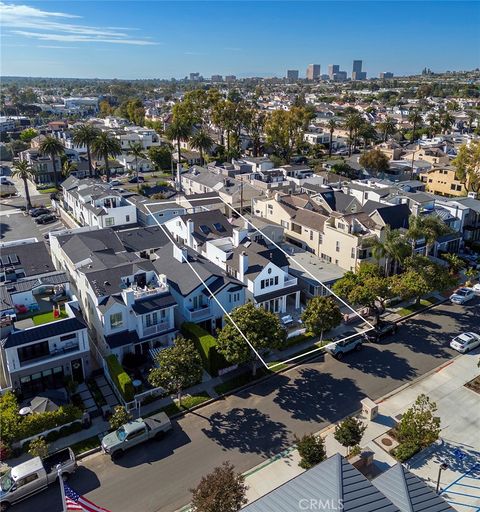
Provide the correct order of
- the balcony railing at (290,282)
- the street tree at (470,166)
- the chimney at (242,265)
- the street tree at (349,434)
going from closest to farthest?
1. the street tree at (349,434)
2. the chimney at (242,265)
3. the balcony railing at (290,282)
4. the street tree at (470,166)

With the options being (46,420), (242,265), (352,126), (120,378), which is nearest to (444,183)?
(352,126)

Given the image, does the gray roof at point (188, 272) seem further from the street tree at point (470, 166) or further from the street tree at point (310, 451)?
the street tree at point (470, 166)

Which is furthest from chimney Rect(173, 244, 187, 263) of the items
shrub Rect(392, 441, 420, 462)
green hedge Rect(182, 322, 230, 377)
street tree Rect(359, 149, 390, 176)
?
street tree Rect(359, 149, 390, 176)

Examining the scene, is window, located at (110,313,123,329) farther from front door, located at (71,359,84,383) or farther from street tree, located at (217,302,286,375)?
street tree, located at (217,302,286,375)

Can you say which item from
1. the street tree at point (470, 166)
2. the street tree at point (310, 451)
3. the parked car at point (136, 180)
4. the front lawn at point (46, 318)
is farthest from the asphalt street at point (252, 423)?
Result: the parked car at point (136, 180)

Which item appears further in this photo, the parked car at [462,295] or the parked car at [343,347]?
the parked car at [462,295]

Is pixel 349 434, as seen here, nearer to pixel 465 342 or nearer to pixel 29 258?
pixel 465 342
